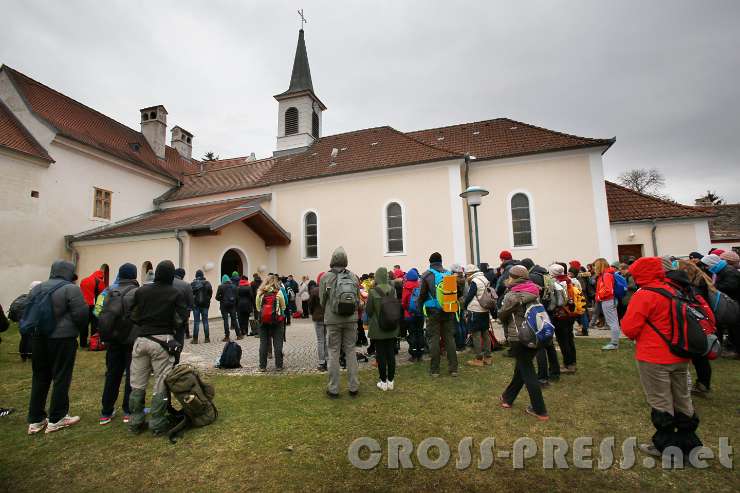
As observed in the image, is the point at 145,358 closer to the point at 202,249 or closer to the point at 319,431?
the point at 319,431

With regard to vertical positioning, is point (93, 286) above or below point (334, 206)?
below

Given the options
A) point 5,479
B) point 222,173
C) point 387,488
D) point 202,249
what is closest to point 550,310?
point 387,488

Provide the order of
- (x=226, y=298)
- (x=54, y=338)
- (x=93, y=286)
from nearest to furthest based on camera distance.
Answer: (x=54, y=338)
(x=93, y=286)
(x=226, y=298)

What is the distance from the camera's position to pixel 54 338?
409 centimetres

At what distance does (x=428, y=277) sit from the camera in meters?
5.89

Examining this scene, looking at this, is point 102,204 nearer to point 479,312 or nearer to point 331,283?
point 331,283

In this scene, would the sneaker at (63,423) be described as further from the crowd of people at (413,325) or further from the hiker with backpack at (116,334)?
the hiker with backpack at (116,334)

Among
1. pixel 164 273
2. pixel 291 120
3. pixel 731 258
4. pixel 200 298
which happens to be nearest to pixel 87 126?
pixel 291 120

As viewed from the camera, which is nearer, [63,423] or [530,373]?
[530,373]

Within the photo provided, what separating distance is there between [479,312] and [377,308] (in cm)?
206

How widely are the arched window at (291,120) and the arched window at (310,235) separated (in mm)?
8139

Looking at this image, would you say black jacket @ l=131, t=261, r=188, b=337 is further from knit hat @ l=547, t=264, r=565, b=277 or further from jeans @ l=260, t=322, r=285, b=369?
knit hat @ l=547, t=264, r=565, b=277

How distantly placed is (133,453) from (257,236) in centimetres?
1509

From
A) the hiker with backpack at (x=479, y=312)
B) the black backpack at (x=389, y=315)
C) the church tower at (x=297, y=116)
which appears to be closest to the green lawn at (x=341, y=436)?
the hiker with backpack at (x=479, y=312)
